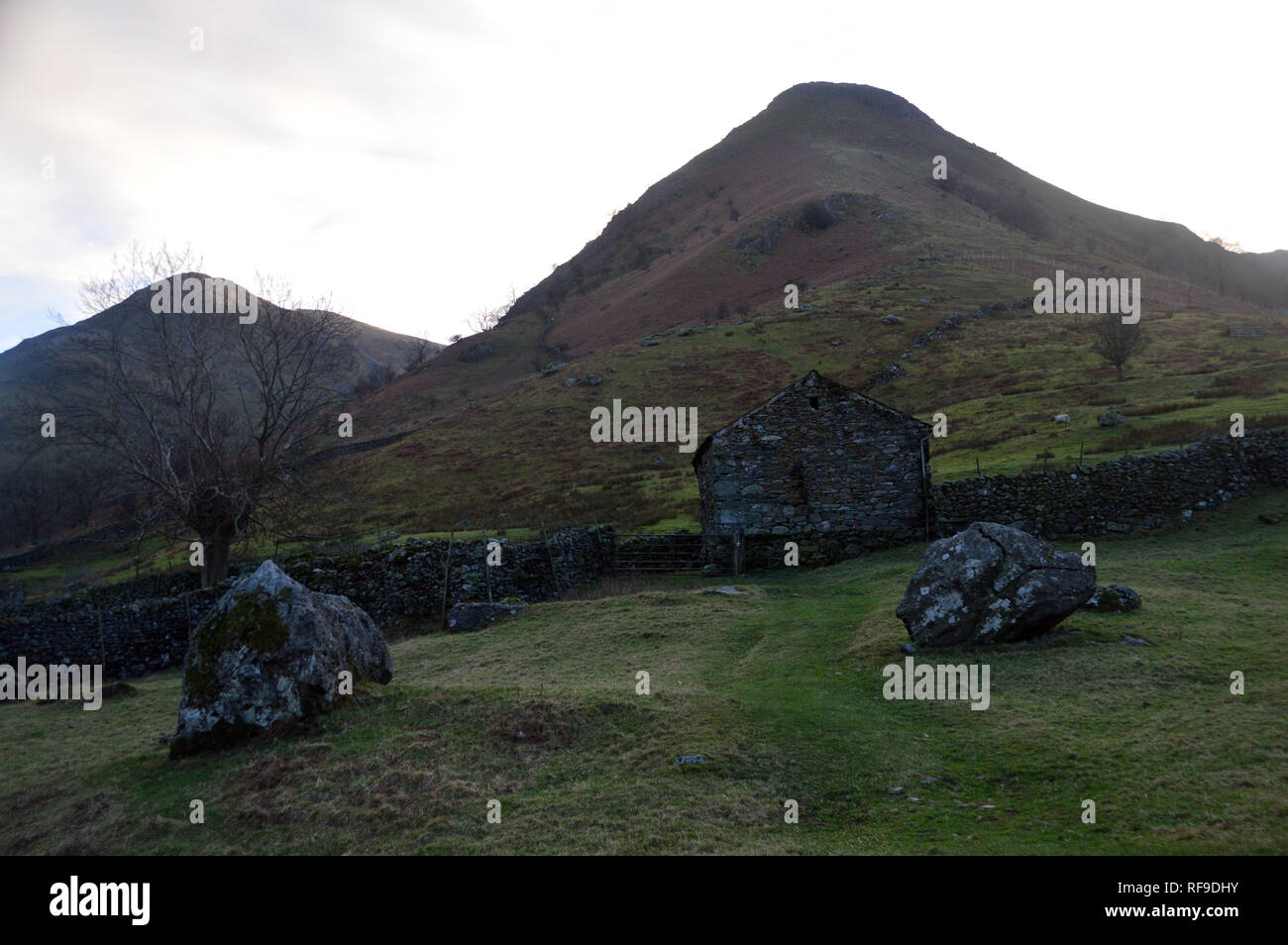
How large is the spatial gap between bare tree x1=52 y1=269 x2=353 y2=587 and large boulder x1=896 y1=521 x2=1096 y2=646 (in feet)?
75.8

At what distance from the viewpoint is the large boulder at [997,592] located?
43.6 ft

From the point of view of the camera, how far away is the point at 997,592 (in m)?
13.6

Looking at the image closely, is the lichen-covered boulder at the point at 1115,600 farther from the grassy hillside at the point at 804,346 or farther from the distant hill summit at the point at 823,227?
the distant hill summit at the point at 823,227

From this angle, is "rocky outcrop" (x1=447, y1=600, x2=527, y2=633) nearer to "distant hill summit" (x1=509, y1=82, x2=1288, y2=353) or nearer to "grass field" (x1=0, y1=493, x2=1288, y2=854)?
"grass field" (x1=0, y1=493, x2=1288, y2=854)

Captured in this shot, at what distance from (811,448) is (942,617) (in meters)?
12.9

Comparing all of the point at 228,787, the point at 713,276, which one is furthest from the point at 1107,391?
the point at 713,276

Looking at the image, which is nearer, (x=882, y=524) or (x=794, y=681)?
(x=794, y=681)

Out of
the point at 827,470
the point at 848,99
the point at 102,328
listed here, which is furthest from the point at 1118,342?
the point at 848,99

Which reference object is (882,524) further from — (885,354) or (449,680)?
(885,354)

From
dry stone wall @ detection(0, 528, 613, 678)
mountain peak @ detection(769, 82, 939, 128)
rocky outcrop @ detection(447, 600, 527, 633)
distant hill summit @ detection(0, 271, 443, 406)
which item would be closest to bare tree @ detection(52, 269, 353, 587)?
distant hill summit @ detection(0, 271, 443, 406)

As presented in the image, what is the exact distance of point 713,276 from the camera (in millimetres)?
101375

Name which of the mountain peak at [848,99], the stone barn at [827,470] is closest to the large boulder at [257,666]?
the stone barn at [827,470]

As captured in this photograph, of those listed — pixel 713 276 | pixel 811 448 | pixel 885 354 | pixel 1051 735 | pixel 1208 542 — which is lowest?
pixel 1051 735

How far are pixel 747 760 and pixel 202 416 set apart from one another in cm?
2713
